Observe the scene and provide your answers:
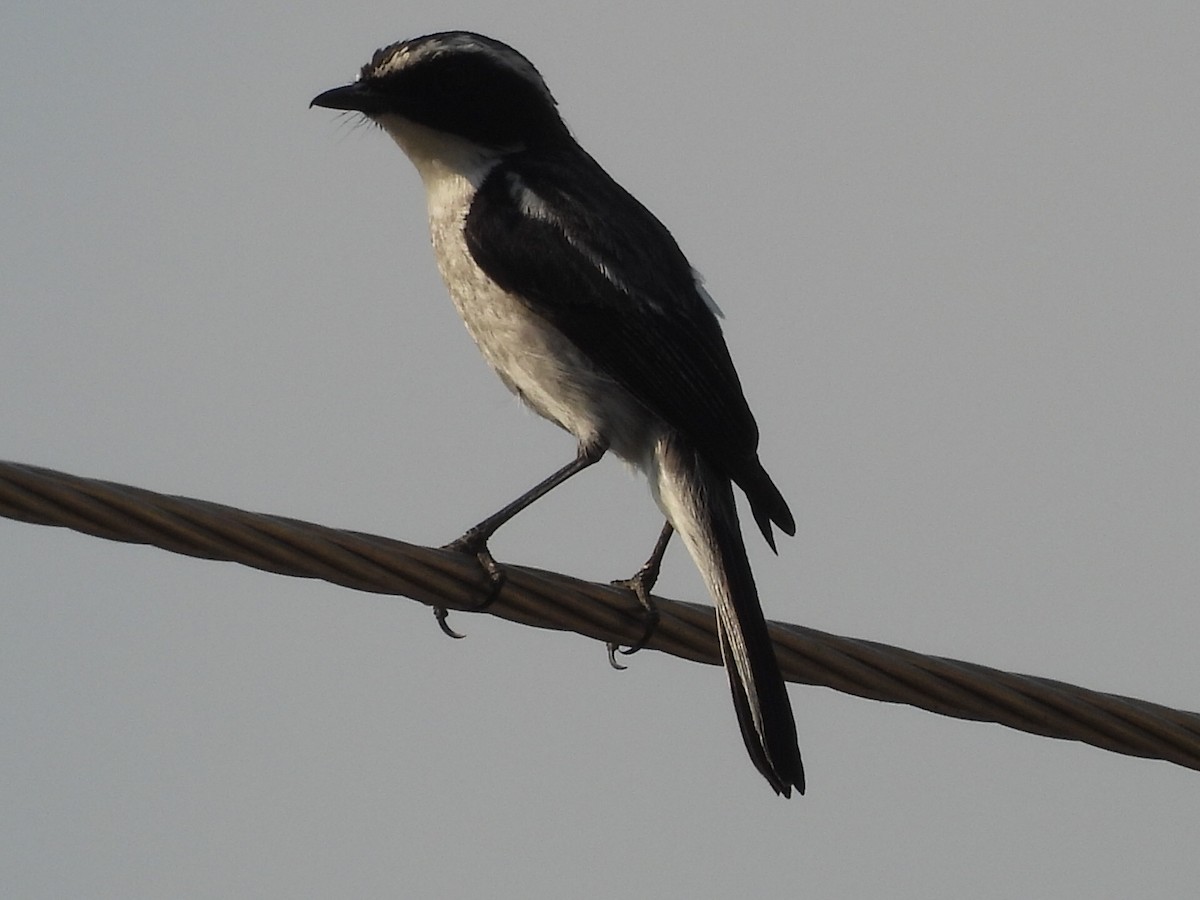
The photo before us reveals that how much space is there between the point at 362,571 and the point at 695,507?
7.28 feet

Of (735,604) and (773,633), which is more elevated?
(735,604)

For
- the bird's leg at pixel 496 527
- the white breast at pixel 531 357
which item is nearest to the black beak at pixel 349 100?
the white breast at pixel 531 357

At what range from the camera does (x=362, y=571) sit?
14.0 ft

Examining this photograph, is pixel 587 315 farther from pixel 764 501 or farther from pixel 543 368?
pixel 764 501

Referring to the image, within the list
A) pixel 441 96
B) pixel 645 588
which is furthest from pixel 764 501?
pixel 441 96

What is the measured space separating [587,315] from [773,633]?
6.31 ft

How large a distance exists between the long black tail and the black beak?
1.77m

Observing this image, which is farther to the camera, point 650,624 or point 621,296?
point 621,296

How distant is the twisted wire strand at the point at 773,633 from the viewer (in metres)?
4.10

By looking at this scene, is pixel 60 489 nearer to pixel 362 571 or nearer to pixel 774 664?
pixel 362 571

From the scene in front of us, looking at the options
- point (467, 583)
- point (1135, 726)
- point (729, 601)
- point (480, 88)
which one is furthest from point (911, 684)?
point (480, 88)

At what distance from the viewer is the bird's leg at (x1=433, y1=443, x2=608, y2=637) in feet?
15.3

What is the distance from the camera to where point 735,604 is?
19.3ft

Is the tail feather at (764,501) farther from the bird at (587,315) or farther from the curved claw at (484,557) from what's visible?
the curved claw at (484,557)
